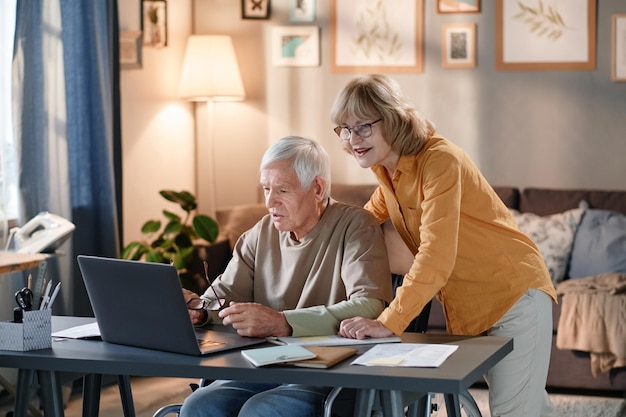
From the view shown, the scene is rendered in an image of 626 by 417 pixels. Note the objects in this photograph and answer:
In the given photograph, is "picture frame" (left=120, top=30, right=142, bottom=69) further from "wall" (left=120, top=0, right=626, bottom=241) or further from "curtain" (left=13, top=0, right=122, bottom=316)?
"curtain" (left=13, top=0, right=122, bottom=316)

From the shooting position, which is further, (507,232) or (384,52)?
(384,52)

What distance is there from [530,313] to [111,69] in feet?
9.72

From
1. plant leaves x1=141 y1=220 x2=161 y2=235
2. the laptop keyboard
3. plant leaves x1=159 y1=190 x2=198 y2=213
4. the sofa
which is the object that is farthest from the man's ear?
plant leaves x1=159 y1=190 x2=198 y2=213

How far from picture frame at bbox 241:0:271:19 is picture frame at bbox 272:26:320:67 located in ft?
0.36

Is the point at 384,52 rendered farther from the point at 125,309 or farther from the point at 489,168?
the point at 125,309

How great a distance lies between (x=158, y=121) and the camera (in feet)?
18.2

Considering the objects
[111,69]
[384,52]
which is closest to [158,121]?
[111,69]

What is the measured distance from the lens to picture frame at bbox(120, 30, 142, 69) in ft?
16.9

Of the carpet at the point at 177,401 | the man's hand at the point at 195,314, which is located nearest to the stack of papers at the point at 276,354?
the man's hand at the point at 195,314

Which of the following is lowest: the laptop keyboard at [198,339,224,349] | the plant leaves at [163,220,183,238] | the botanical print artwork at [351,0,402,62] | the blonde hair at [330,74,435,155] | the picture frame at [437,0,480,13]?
the plant leaves at [163,220,183,238]

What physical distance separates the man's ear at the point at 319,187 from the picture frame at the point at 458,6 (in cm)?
330

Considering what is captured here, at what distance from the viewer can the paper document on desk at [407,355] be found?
1968 mm

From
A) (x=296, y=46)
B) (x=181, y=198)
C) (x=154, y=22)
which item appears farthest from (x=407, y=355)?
(x=296, y=46)

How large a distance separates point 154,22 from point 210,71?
0.42 metres
